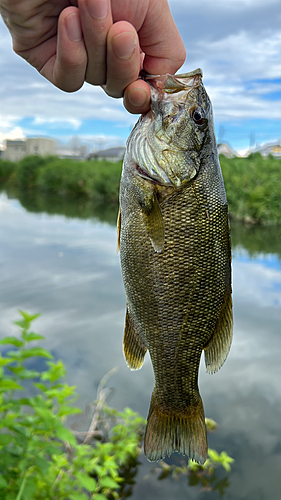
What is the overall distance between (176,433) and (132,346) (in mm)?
450

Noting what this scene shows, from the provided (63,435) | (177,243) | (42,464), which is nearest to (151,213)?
(177,243)

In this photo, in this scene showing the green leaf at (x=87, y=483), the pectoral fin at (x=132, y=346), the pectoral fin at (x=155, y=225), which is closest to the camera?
the pectoral fin at (x=155, y=225)

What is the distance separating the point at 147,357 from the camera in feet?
29.1

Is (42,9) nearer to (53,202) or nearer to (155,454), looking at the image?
(155,454)

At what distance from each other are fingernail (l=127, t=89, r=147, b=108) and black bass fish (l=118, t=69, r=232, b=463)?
69 millimetres

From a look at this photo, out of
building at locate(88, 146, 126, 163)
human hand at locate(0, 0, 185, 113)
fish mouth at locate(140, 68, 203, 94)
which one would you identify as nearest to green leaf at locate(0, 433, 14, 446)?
human hand at locate(0, 0, 185, 113)

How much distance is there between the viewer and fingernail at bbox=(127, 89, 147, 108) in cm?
171

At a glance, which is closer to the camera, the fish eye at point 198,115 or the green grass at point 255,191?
the fish eye at point 198,115

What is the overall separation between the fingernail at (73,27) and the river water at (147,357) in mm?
5602

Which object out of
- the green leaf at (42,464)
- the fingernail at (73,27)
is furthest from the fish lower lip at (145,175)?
the green leaf at (42,464)

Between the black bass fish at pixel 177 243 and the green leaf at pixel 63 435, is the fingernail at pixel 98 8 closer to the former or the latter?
the black bass fish at pixel 177 243

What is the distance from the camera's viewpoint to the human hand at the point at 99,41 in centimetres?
152

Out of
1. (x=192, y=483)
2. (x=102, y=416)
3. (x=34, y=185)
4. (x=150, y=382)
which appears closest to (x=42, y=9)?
(x=102, y=416)

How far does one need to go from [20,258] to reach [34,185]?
2908 cm
